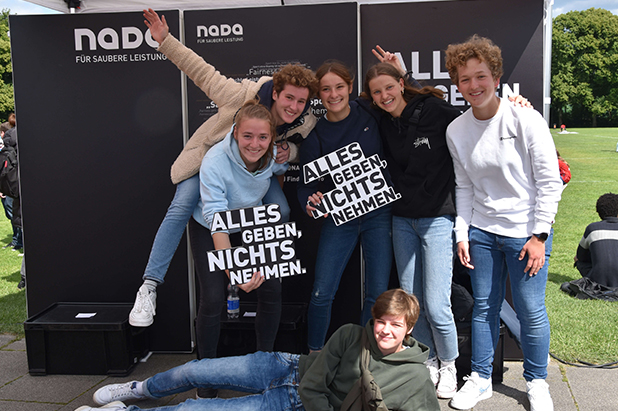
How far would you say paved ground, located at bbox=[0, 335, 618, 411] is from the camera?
3.27m

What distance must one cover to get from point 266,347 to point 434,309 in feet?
3.67

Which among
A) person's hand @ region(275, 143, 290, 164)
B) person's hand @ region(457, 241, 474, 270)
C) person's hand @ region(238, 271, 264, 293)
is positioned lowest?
person's hand @ region(238, 271, 264, 293)

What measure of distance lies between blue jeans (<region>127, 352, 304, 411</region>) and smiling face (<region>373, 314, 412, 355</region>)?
0.55 m

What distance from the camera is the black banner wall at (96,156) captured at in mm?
4074

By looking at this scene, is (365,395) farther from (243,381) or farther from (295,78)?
(295,78)

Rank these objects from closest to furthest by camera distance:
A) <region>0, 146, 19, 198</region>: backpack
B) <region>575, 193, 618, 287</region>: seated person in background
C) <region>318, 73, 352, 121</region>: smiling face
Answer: <region>318, 73, 352, 121</region>: smiling face < <region>575, 193, 618, 287</region>: seated person in background < <region>0, 146, 19, 198</region>: backpack

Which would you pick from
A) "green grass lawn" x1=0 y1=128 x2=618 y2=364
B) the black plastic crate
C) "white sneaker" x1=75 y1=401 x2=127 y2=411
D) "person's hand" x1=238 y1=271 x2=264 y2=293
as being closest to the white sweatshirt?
"person's hand" x1=238 y1=271 x2=264 y2=293

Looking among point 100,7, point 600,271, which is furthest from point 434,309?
point 100,7

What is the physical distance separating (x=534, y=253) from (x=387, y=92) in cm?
129

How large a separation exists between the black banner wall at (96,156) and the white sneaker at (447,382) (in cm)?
206

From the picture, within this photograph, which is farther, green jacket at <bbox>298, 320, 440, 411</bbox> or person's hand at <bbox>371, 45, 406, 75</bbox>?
person's hand at <bbox>371, 45, 406, 75</bbox>

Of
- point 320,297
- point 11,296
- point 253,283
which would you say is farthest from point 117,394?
point 11,296

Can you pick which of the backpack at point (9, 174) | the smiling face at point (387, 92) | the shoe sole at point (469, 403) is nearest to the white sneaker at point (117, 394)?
the shoe sole at point (469, 403)

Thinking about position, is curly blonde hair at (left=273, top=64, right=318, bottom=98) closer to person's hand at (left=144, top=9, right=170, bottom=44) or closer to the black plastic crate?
person's hand at (left=144, top=9, right=170, bottom=44)
